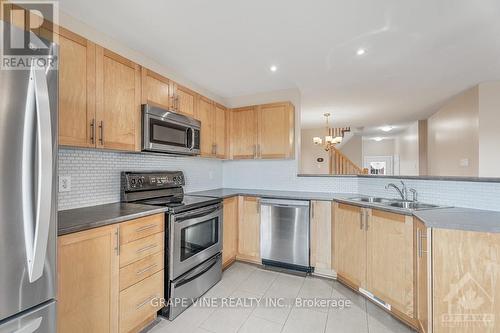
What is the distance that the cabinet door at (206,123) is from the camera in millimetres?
2846

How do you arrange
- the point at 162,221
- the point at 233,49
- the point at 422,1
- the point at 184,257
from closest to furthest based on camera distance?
the point at 422,1
the point at 162,221
the point at 184,257
the point at 233,49

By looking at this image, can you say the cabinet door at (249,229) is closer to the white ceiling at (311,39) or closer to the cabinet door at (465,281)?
the white ceiling at (311,39)

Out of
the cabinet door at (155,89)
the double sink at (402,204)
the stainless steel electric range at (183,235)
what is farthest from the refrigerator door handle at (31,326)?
the double sink at (402,204)

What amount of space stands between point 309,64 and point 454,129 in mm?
3575

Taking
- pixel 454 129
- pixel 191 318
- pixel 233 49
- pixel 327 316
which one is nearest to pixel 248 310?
pixel 191 318

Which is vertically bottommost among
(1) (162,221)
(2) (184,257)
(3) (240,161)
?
(2) (184,257)

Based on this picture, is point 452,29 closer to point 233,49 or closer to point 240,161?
point 233,49

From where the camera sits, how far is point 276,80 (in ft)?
9.69

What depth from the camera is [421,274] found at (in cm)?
160

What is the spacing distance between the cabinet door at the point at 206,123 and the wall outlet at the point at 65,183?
1.39m

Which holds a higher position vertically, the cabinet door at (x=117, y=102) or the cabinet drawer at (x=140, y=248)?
the cabinet door at (x=117, y=102)

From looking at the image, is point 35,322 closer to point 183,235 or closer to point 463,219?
point 183,235

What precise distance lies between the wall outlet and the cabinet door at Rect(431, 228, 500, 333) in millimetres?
2591

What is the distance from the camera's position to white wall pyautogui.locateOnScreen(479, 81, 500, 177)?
326 cm
